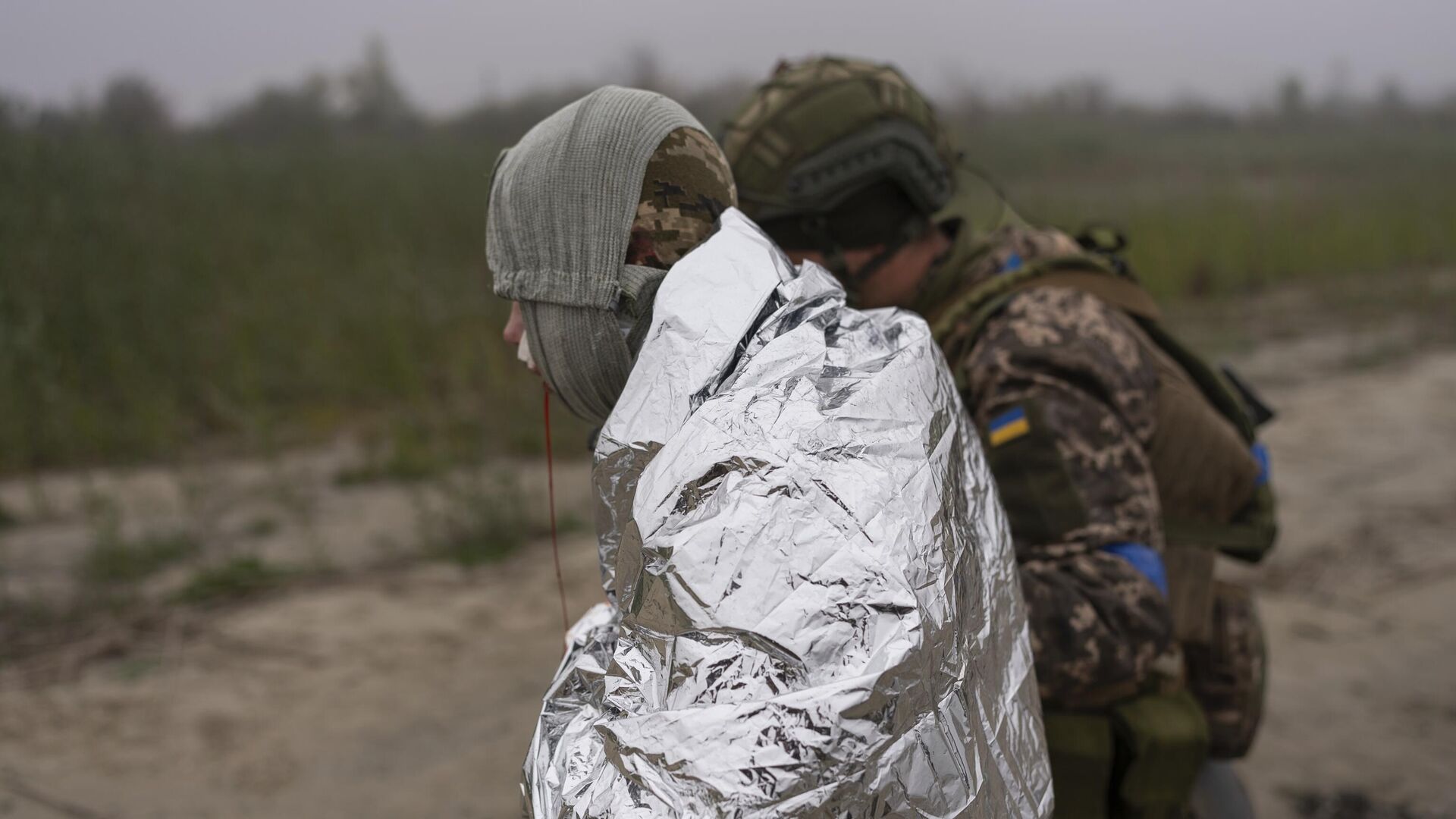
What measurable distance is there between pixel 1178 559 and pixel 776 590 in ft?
3.76

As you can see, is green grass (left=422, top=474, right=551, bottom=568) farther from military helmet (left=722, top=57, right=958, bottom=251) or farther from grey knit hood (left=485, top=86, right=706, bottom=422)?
grey knit hood (left=485, top=86, right=706, bottom=422)

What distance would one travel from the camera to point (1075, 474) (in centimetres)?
151

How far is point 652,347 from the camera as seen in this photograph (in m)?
1.04

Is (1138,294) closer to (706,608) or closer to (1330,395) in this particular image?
(706,608)

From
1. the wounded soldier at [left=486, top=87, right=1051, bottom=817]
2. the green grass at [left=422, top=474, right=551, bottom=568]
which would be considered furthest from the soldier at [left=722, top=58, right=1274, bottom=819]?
the green grass at [left=422, top=474, right=551, bottom=568]

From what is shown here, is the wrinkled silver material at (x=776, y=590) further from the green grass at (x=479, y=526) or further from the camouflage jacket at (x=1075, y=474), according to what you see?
the green grass at (x=479, y=526)

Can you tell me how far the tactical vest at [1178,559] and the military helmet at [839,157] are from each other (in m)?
0.22

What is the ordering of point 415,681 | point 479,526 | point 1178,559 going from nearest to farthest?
point 1178,559, point 415,681, point 479,526

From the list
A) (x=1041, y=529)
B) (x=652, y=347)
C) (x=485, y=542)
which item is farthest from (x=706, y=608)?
(x=485, y=542)

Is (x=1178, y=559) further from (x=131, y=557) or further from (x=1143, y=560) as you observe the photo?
(x=131, y=557)

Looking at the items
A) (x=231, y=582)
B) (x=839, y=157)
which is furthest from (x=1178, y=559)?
(x=231, y=582)

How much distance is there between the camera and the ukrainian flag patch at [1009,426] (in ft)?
5.07

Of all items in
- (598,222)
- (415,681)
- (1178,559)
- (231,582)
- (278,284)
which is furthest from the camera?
(278,284)

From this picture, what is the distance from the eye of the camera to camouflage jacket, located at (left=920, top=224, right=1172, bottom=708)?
145cm
